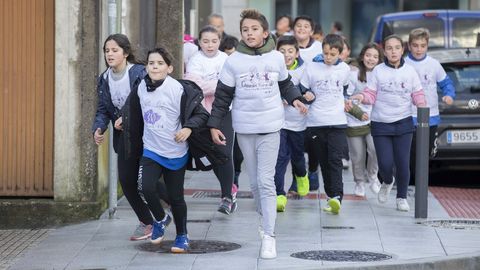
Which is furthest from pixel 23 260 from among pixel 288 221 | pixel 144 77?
pixel 288 221

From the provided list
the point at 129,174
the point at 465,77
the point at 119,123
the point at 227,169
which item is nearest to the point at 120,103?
the point at 119,123

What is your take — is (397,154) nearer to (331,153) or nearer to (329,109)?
(331,153)

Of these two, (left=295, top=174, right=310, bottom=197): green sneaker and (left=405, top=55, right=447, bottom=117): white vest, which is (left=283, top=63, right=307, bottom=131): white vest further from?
(left=405, top=55, right=447, bottom=117): white vest

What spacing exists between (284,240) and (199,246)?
2.44ft

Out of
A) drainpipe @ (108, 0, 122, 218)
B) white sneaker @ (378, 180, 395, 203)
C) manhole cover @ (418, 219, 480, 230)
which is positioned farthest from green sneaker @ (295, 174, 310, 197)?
drainpipe @ (108, 0, 122, 218)

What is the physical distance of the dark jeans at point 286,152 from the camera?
12.8m

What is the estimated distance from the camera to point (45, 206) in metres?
11.8

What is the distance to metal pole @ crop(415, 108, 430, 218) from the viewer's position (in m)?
11.9

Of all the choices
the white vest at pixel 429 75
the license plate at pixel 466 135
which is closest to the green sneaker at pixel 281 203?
the white vest at pixel 429 75

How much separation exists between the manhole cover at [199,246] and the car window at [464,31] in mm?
10419

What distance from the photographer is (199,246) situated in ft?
33.9

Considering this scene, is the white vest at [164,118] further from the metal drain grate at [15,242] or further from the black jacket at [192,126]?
the metal drain grate at [15,242]

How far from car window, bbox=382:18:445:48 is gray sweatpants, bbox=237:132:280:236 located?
10.7 m

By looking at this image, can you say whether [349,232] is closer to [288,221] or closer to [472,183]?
[288,221]
